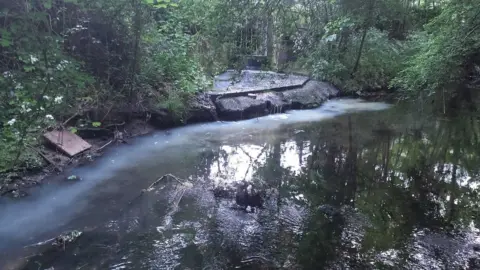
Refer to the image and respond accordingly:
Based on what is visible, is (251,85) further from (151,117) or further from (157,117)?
(151,117)

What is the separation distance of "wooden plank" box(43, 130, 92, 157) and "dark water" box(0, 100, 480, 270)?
1.98ft

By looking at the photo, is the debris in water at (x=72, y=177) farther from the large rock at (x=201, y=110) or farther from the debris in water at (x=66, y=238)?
the large rock at (x=201, y=110)

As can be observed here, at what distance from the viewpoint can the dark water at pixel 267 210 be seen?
4660 millimetres

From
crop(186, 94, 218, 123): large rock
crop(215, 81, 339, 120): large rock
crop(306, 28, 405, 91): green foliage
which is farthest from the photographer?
crop(306, 28, 405, 91): green foliage

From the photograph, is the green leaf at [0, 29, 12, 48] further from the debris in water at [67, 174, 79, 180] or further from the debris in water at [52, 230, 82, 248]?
the debris in water at [67, 174, 79, 180]

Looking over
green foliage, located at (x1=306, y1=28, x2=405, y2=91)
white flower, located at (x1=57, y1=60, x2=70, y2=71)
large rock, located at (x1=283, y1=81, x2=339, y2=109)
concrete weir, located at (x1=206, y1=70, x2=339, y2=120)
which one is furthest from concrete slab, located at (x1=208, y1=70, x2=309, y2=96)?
white flower, located at (x1=57, y1=60, x2=70, y2=71)

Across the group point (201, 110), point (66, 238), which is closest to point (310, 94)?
point (201, 110)

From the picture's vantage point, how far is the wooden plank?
7801 millimetres

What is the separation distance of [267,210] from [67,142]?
193 inches

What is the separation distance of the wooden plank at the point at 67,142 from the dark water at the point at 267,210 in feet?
1.98

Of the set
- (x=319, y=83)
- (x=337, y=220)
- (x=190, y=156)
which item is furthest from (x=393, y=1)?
(x=337, y=220)

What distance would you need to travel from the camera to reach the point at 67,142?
26.4ft

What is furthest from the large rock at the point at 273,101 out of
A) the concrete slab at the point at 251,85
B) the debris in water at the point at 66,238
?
the debris in water at the point at 66,238

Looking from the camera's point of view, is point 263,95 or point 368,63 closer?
point 263,95
